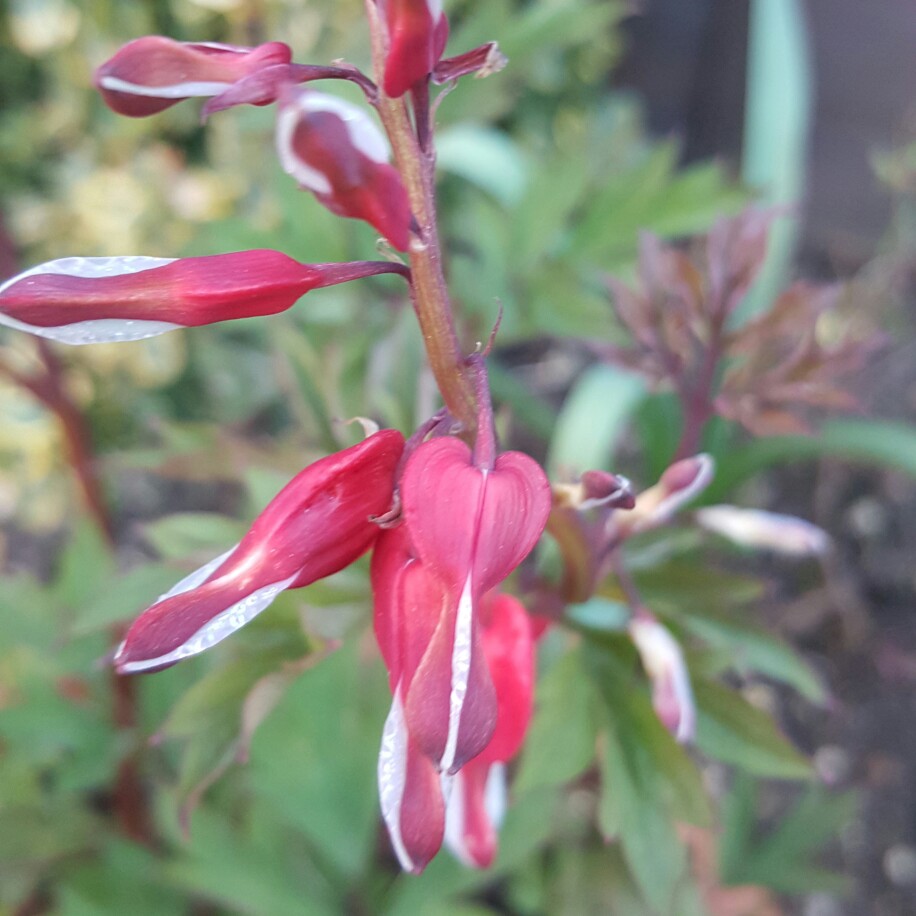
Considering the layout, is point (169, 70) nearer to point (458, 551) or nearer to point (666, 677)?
point (458, 551)

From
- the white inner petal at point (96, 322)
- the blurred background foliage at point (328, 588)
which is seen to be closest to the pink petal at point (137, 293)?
the white inner petal at point (96, 322)

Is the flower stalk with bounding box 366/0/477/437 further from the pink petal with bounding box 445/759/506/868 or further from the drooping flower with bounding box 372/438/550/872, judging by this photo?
the pink petal with bounding box 445/759/506/868

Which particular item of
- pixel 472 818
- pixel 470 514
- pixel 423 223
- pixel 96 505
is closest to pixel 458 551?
pixel 470 514

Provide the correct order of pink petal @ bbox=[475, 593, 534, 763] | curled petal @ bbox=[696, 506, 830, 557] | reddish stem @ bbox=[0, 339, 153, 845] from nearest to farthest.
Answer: pink petal @ bbox=[475, 593, 534, 763] → curled petal @ bbox=[696, 506, 830, 557] → reddish stem @ bbox=[0, 339, 153, 845]

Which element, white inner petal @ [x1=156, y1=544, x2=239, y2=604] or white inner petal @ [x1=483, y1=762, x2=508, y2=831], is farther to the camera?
white inner petal @ [x1=483, y1=762, x2=508, y2=831]

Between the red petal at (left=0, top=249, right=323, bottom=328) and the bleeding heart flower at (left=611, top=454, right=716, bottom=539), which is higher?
the red petal at (left=0, top=249, right=323, bottom=328)

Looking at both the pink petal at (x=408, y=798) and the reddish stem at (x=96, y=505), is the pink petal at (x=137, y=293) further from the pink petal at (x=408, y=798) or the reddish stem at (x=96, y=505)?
the reddish stem at (x=96, y=505)

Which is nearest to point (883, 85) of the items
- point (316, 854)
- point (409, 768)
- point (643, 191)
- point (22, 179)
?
point (643, 191)

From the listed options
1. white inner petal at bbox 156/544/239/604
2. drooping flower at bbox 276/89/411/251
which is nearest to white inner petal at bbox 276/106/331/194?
drooping flower at bbox 276/89/411/251
